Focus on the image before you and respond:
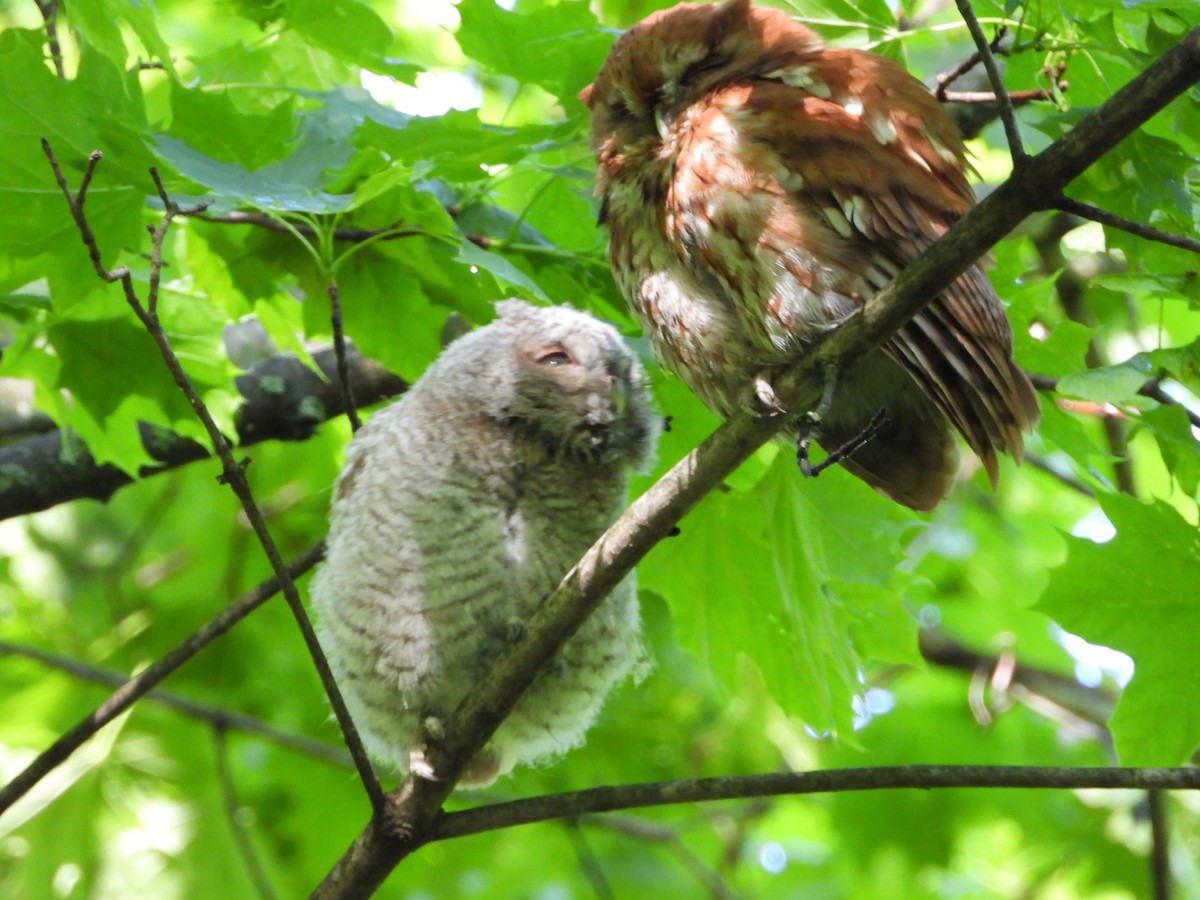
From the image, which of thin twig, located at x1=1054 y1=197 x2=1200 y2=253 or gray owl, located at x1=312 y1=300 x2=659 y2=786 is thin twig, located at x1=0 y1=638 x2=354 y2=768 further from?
thin twig, located at x1=1054 y1=197 x2=1200 y2=253

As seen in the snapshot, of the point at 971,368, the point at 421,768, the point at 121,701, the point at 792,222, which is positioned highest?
the point at 792,222

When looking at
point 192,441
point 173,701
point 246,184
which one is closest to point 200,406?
point 246,184

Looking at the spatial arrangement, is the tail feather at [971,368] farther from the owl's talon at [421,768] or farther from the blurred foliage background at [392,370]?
the owl's talon at [421,768]

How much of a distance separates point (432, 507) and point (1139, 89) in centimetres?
124

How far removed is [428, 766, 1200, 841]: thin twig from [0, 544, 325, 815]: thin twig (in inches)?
26.5

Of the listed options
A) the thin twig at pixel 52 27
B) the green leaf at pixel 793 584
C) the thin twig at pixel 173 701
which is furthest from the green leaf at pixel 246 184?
the thin twig at pixel 173 701

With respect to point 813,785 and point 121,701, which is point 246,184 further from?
point 813,785

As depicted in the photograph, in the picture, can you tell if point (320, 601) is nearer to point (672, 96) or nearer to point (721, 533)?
point (721, 533)

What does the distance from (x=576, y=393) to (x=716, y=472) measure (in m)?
0.55

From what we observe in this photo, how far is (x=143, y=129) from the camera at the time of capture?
1.94 m

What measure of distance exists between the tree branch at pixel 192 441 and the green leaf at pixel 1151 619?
5.19 ft

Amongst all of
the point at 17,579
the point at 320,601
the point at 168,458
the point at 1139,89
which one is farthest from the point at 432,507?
the point at 17,579

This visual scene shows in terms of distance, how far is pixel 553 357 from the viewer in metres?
2.24

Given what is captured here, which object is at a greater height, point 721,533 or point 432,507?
point 432,507
